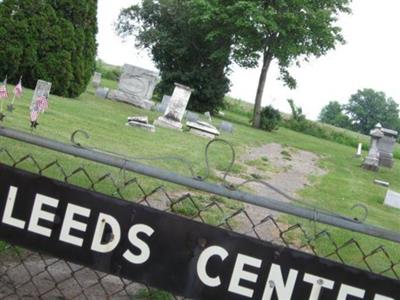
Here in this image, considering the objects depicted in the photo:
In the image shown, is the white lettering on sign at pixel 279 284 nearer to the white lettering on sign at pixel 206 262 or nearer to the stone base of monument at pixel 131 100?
the white lettering on sign at pixel 206 262

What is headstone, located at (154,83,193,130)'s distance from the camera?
55.5ft

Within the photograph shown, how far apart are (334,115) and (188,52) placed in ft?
213

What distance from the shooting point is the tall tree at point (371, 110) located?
88812mm

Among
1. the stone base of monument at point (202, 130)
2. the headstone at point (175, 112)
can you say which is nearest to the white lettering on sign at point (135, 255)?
the stone base of monument at point (202, 130)

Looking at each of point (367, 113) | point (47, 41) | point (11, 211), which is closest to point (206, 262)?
point (11, 211)

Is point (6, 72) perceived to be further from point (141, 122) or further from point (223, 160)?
point (223, 160)

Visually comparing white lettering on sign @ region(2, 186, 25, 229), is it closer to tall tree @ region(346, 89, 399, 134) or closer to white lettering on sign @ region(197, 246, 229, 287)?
white lettering on sign @ region(197, 246, 229, 287)

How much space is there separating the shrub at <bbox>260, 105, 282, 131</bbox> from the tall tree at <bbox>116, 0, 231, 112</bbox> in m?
3.94

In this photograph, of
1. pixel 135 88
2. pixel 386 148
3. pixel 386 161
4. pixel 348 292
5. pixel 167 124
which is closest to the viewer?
pixel 348 292

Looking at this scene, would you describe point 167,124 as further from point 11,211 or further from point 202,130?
point 11,211

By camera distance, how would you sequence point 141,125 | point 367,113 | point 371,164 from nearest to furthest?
point 141,125, point 371,164, point 367,113

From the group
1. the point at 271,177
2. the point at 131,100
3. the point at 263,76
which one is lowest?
the point at 271,177

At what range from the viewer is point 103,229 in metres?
2.23

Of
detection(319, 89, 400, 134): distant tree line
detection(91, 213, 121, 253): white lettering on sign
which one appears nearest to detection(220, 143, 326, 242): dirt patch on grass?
detection(91, 213, 121, 253): white lettering on sign
